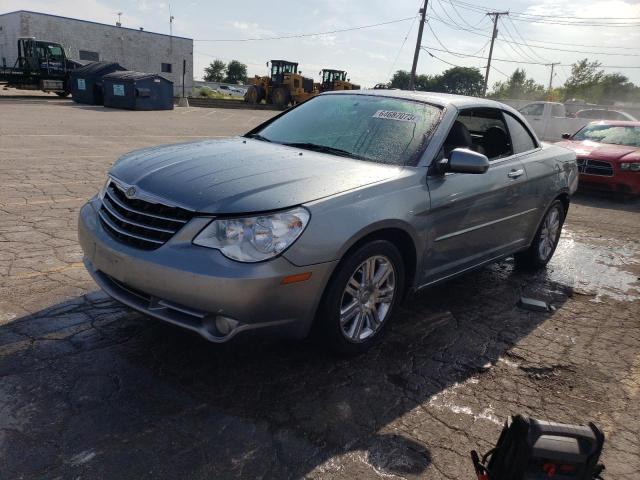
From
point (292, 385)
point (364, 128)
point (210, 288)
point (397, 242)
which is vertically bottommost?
point (292, 385)

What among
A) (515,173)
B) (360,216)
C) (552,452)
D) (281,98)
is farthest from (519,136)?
(281,98)

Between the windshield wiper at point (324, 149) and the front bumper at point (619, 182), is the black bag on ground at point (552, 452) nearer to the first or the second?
the windshield wiper at point (324, 149)

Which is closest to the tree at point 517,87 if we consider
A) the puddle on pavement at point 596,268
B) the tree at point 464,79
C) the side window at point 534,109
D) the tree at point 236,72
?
the tree at point 464,79

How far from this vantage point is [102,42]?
50.2m

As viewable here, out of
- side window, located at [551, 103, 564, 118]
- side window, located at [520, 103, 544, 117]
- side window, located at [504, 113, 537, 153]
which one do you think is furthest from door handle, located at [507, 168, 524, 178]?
side window, located at [520, 103, 544, 117]

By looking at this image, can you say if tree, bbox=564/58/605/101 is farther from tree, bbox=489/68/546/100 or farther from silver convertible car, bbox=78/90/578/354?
silver convertible car, bbox=78/90/578/354

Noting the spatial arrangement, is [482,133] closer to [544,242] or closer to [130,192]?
[544,242]

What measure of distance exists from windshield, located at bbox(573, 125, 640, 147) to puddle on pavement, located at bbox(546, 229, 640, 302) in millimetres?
4637

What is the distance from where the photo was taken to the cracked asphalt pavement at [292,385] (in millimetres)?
2367

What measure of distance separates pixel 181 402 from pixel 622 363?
9.43 feet

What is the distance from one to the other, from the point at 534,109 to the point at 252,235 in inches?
978

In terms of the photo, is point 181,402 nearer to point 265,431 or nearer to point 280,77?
point 265,431

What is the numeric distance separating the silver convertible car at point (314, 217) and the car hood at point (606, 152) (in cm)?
640

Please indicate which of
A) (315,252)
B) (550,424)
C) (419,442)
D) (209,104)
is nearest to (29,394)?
(315,252)
